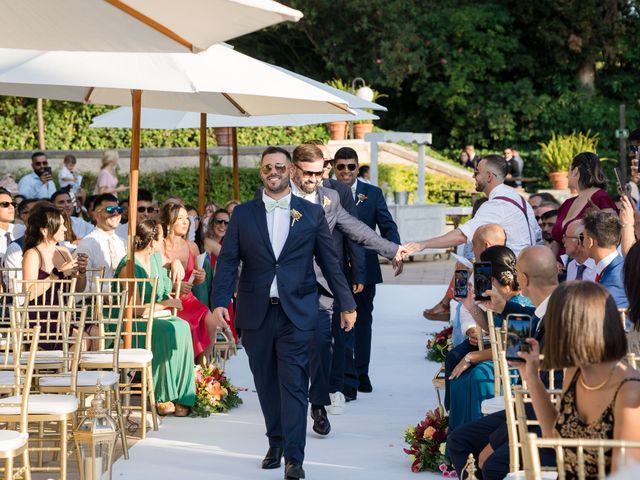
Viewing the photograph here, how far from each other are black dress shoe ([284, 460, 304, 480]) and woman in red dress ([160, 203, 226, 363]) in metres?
3.11

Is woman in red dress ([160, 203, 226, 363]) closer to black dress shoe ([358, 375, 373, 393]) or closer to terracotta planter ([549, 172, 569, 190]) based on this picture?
black dress shoe ([358, 375, 373, 393])

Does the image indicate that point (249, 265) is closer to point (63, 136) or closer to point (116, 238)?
point (116, 238)

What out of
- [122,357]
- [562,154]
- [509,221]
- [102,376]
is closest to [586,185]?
[509,221]

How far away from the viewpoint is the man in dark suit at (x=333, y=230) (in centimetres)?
844

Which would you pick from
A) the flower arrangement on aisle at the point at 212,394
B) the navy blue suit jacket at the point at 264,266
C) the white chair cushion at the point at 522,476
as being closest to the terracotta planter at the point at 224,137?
the flower arrangement on aisle at the point at 212,394

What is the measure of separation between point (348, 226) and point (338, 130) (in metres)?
20.2

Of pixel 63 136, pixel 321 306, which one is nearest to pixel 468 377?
pixel 321 306

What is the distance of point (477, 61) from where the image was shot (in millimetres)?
36250

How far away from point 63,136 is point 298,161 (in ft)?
75.8

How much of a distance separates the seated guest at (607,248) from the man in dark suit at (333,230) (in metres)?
2.07

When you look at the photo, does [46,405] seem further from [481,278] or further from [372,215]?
[372,215]

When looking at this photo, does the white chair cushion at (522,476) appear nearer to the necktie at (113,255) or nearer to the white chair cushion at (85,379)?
the white chair cushion at (85,379)

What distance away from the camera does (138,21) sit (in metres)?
5.83

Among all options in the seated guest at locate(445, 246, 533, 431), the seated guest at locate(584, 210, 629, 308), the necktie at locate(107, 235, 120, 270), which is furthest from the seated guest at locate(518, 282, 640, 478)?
the necktie at locate(107, 235, 120, 270)
